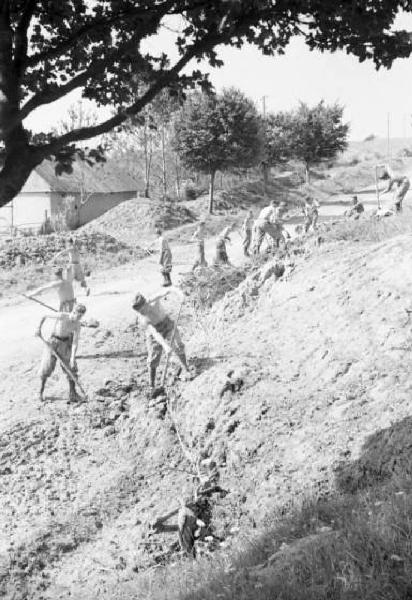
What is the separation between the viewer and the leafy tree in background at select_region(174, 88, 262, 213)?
123ft

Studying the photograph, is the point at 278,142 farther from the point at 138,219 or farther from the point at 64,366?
the point at 64,366

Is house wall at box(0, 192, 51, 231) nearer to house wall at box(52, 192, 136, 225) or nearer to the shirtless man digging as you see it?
house wall at box(52, 192, 136, 225)

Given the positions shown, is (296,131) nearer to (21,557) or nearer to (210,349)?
(210,349)

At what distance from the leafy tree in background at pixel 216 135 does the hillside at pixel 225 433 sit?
82.7ft

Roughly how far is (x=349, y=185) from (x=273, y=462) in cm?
4821

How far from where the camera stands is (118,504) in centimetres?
877

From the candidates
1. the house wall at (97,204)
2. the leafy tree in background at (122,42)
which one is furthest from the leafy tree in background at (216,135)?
the leafy tree in background at (122,42)

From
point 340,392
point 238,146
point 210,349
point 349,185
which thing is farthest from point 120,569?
point 349,185

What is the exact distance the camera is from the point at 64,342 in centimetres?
1202

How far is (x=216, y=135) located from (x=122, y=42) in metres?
32.2

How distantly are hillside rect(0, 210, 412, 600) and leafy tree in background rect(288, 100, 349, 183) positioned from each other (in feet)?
120

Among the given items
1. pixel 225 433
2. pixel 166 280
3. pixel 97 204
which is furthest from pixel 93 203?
pixel 225 433

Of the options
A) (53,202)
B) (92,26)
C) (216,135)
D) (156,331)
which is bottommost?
(156,331)

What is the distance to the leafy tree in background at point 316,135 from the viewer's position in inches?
1897
